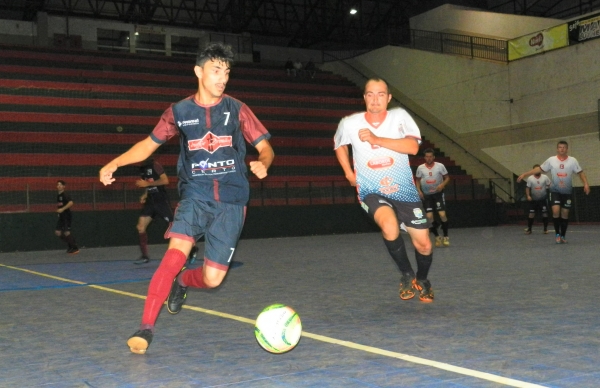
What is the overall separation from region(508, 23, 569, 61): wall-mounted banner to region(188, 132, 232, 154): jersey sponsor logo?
21965 millimetres

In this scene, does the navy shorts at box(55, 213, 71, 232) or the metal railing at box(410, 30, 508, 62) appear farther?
the metal railing at box(410, 30, 508, 62)

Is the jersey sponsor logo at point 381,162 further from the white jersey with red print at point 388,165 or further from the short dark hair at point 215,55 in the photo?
the short dark hair at point 215,55

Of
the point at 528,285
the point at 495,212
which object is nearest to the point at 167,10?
the point at 495,212

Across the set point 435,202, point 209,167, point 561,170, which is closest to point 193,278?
point 209,167

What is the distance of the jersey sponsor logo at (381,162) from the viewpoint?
6801 millimetres

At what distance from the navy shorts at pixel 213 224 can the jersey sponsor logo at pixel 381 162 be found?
201cm

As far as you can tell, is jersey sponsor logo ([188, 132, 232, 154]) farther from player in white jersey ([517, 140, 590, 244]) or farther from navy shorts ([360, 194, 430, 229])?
player in white jersey ([517, 140, 590, 244])

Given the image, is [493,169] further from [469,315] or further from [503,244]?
[469,315]

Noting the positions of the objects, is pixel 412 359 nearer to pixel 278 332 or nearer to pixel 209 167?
pixel 278 332

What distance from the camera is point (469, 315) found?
5750 mm

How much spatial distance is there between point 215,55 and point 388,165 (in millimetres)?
2371

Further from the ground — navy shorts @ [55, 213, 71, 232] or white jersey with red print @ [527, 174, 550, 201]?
white jersey with red print @ [527, 174, 550, 201]

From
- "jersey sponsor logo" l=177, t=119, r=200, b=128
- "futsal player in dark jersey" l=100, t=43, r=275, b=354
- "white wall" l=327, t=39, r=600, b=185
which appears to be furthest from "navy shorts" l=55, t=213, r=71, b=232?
"white wall" l=327, t=39, r=600, b=185

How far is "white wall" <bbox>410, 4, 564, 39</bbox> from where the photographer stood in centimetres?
2850
